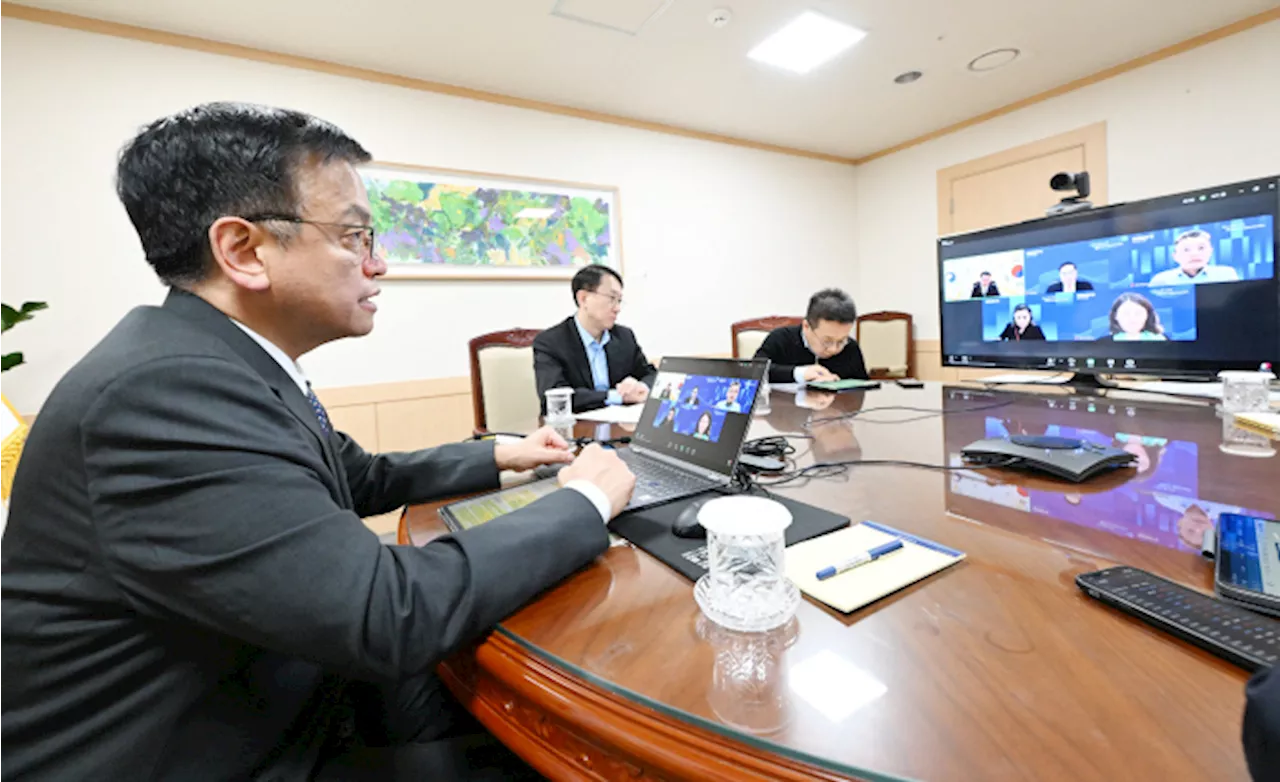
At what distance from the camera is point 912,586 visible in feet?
1.97

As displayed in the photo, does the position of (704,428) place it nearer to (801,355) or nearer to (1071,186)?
(1071,186)

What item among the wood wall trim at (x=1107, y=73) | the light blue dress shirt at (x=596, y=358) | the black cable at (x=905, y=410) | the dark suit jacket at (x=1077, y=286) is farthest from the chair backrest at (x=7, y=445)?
the wood wall trim at (x=1107, y=73)

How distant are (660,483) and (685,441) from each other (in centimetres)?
11

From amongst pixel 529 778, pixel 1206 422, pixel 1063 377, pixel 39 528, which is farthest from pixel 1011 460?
pixel 1063 377

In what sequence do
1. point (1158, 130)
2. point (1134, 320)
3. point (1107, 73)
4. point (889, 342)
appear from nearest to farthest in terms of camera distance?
point (1134, 320), point (1158, 130), point (1107, 73), point (889, 342)

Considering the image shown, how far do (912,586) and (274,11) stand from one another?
322cm

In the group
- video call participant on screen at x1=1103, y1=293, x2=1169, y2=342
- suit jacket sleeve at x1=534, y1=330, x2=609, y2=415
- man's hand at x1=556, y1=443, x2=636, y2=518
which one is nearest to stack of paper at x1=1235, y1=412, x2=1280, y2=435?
video call participant on screen at x1=1103, y1=293, x2=1169, y2=342

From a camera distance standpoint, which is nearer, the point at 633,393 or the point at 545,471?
the point at 545,471

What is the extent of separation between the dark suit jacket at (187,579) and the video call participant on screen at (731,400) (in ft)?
1.54

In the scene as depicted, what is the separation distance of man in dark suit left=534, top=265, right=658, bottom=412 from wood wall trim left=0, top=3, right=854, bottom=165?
151 cm

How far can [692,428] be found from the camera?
106cm

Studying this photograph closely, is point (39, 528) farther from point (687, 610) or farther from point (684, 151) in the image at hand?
point (684, 151)

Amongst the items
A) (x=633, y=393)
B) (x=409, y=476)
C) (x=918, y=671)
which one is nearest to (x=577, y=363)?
(x=633, y=393)

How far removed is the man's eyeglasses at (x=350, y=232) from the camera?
72cm
